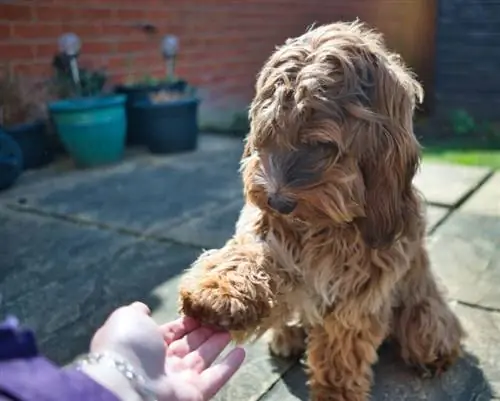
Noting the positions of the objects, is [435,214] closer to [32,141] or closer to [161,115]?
[161,115]

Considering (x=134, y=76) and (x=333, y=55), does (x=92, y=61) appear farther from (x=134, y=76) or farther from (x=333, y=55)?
(x=333, y=55)

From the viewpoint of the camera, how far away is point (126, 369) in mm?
1366

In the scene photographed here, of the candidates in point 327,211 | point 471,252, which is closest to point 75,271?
point 327,211

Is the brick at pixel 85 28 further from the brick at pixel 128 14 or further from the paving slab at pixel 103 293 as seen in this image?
the paving slab at pixel 103 293

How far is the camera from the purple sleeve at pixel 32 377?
1076mm

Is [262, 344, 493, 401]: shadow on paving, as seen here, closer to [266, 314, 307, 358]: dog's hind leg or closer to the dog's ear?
[266, 314, 307, 358]: dog's hind leg

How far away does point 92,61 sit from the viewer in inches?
244

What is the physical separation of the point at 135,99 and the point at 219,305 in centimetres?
456

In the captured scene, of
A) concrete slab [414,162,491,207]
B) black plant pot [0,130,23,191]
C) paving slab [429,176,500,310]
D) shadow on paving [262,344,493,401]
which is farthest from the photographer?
black plant pot [0,130,23,191]

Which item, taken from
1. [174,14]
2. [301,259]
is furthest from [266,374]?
[174,14]

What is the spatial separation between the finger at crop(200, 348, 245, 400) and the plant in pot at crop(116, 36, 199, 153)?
4333 mm

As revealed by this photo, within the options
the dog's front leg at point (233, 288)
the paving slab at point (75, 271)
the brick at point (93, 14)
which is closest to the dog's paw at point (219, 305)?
the dog's front leg at point (233, 288)

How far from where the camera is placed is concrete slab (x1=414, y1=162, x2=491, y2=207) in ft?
14.9

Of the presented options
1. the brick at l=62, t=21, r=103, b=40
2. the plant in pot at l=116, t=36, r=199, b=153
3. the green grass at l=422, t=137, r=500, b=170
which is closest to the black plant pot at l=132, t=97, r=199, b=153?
the plant in pot at l=116, t=36, r=199, b=153
